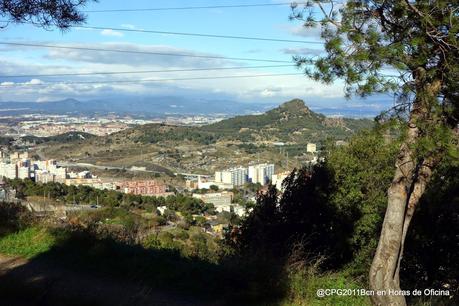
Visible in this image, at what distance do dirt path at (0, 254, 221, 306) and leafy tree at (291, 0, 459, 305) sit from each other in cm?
216

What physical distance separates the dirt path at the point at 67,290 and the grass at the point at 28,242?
0.52m

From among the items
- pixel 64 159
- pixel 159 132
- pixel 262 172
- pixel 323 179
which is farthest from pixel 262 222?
pixel 159 132

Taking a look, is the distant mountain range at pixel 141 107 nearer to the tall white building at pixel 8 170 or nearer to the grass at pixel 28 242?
the tall white building at pixel 8 170

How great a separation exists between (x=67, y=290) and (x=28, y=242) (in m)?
1.85

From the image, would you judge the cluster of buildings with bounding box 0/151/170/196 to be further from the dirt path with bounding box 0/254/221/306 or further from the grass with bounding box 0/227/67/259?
the dirt path with bounding box 0/254/221/306

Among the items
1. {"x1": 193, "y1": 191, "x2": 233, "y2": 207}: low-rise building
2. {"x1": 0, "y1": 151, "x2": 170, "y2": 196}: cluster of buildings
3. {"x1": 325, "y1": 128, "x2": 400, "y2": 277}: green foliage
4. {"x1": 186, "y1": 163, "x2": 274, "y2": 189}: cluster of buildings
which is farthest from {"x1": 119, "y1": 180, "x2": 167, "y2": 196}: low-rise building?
{"x1": 325, "y1": 128, "x2": 400, "y2": 277}: green foliage

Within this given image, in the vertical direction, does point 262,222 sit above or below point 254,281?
below

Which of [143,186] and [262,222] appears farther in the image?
[143,186]

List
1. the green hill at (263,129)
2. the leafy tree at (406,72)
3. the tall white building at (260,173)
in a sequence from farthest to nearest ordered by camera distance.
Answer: the green hill at (263,129) < the tall white building at (260,173) < the leafy tree at (406,72)

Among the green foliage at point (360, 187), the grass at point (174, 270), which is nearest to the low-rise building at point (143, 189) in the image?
the green foliage at point (360, 187)

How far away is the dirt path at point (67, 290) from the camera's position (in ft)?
16.5

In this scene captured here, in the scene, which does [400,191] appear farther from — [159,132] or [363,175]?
[159,132]

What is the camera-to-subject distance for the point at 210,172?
60938 millimetres

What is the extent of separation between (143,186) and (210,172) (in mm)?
21944
